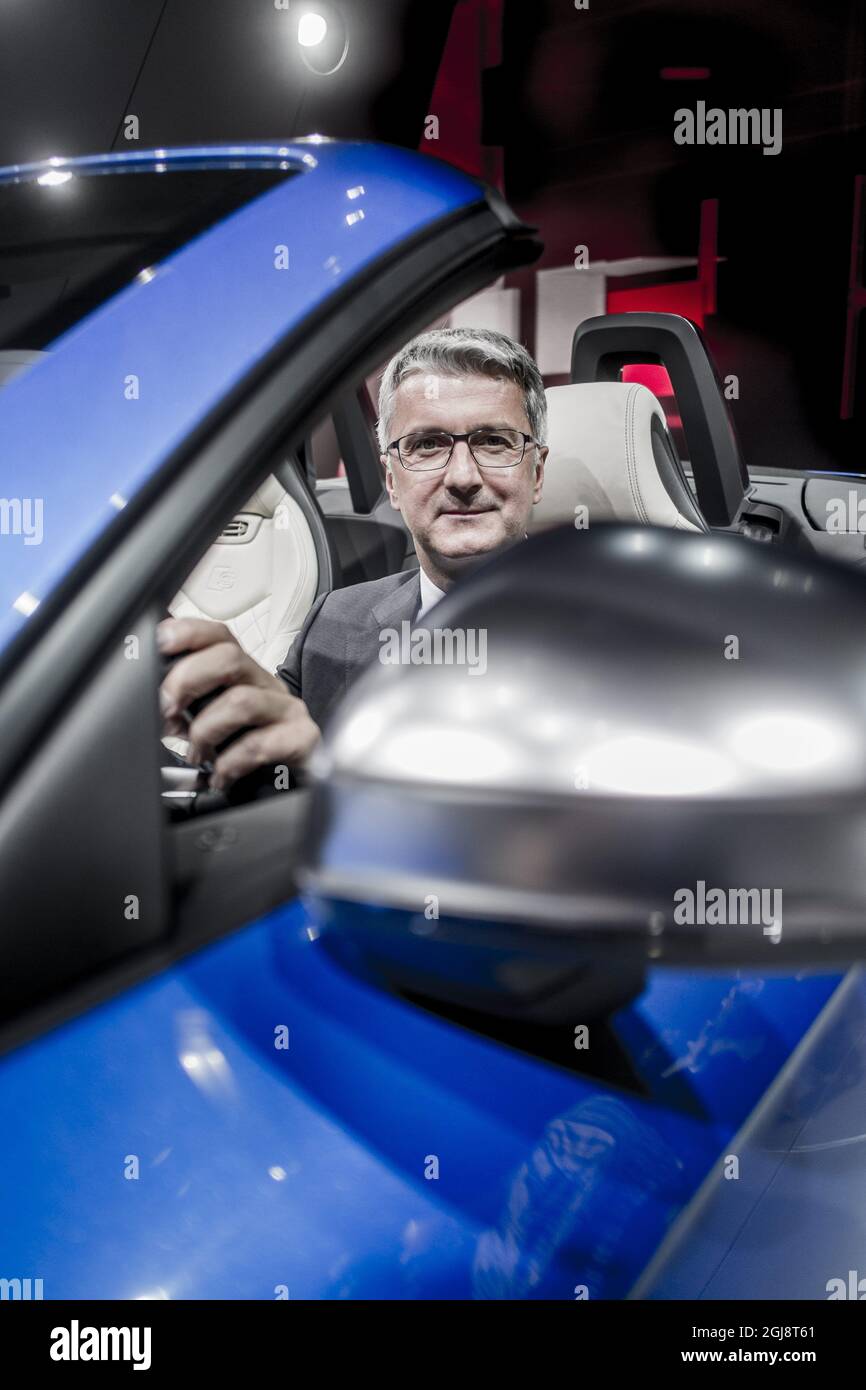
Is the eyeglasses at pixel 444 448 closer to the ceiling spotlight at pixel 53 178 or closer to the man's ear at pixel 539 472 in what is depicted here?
the man's ear at pixel 539 472

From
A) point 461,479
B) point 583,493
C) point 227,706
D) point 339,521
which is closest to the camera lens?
point 227,706

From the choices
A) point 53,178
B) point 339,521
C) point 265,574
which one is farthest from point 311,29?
point 53,178

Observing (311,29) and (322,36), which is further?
(311,29)

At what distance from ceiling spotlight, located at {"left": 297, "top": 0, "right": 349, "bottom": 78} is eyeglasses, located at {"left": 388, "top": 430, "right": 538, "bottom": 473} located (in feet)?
7.26

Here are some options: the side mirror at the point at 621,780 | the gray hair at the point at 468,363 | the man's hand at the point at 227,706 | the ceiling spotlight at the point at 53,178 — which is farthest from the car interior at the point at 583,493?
the side mirror at the point at 621,780

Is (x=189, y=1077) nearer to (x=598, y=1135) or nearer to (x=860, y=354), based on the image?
(x=598, y=1135)

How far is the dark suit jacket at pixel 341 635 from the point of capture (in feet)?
4.39

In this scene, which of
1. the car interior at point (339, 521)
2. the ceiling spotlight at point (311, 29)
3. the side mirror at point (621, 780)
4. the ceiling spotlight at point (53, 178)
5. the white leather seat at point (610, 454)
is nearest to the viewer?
the side mirror at point (621, 780)

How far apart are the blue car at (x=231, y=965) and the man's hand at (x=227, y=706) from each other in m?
0.03

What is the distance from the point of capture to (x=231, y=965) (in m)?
0.58

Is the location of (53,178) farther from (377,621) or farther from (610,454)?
(610,454)

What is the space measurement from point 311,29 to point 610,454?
91.4 inches

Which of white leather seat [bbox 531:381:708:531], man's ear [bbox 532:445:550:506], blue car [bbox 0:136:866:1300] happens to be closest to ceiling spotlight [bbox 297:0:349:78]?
white leather seat [bbox 531:381:708:531]

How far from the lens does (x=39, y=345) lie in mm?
647
